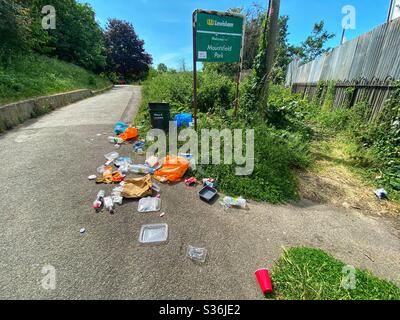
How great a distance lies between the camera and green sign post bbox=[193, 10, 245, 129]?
12.6 ft

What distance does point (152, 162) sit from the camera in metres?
3.78

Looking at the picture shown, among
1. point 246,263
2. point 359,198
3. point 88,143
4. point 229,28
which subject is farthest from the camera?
point 88,143

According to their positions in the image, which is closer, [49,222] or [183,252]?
[183,252]

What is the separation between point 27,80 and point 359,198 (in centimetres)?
1095

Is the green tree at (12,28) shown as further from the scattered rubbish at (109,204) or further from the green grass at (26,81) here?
the scattered rubbish at (109,204)

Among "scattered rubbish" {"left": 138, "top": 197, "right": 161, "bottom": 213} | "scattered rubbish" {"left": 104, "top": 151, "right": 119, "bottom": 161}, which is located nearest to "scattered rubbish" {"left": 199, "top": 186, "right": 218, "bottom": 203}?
"scattered rubbish" {"left": 138, "top": 197, "right": 161, "bottom": 213}

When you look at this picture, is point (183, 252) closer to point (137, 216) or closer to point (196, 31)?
point (137, 216)

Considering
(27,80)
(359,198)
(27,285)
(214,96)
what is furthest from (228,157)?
(27,80)

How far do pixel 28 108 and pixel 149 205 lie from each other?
6328mm

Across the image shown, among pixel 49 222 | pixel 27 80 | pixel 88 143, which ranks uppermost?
pixel 27 80

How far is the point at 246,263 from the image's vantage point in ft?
6.59

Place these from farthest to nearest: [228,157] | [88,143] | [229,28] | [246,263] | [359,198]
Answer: [88,143]
[229,28]
[228,157]
[359,198]
[246,263]

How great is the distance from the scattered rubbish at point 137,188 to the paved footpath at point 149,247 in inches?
6.1

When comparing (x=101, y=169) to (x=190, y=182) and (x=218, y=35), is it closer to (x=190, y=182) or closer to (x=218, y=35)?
(x=190, y=182)
